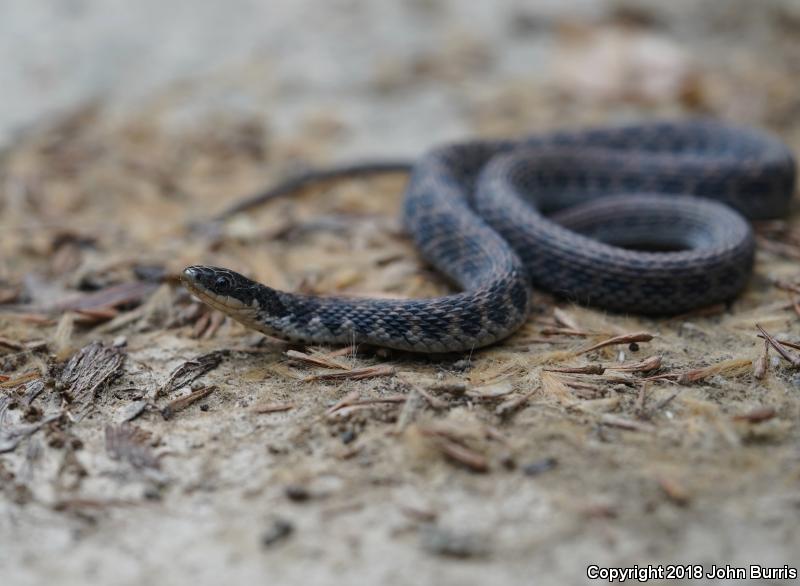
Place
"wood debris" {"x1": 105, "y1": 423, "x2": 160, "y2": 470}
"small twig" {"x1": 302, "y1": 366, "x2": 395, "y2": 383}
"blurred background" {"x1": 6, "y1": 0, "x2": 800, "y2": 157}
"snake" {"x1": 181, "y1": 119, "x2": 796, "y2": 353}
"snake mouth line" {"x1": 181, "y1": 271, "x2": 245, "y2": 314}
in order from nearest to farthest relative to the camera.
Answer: "wood debris" {"x1": 105, "y1": 423, "x2": 160, "y2": 470} → "small twig" {"x1": 302, "y1": 366, "x2": 395, "y2": 383} → "snake mouth line" {"x1": 181, "y1": 271, "x2": 245, "y2": 314} → "snake" {"x1": 181, "y1": 119, "x2": 796, "y2": 353} → "blurred background" {"x1": 6, "y1": 0, "x2": 800, "y2": 157}

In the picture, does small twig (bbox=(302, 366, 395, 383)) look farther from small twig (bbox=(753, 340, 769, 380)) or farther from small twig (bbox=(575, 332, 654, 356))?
small twig (bbox=(753, 340, 769, 380))

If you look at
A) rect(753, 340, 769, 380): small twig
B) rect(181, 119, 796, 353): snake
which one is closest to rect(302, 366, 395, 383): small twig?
rect(181, 119, 796, 353): snake

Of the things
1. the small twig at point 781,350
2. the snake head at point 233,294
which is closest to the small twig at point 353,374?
the snake head at point 233,294

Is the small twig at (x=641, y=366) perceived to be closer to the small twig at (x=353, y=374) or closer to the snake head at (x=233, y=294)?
the small twig at (x=353, y=374)

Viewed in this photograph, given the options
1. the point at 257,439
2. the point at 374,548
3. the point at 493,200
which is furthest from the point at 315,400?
the point at 493,200

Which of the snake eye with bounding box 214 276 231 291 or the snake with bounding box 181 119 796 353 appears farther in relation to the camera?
the snake with bounding box 181 119 796 353

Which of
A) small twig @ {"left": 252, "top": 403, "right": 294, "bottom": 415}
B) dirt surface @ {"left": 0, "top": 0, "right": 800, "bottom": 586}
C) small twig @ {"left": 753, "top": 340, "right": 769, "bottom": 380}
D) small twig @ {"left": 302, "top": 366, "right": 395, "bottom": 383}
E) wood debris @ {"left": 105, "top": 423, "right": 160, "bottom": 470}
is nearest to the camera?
dirt surface @ {"left": 0, "top": 0, "right": 800, "bottom": 586}

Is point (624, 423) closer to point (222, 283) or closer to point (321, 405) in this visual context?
point (321, 405)

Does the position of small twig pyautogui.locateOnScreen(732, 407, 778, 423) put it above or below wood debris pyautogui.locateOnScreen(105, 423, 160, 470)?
below
